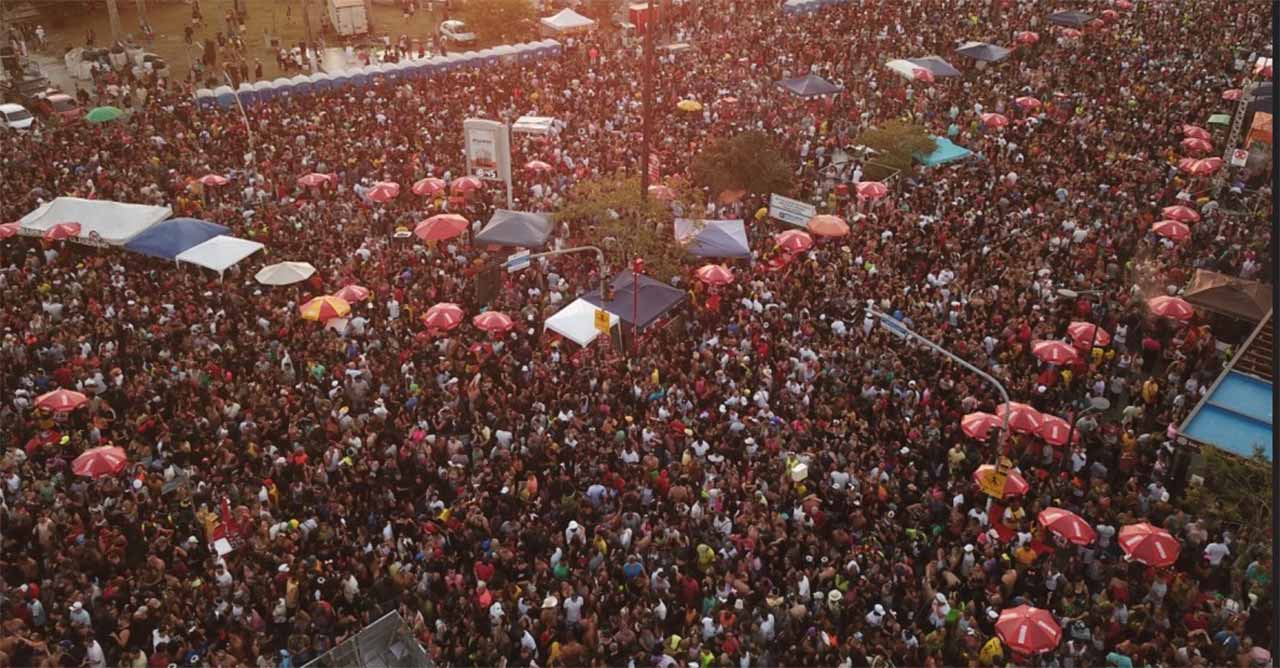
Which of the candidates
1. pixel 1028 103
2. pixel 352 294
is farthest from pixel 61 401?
pixel 1028 103

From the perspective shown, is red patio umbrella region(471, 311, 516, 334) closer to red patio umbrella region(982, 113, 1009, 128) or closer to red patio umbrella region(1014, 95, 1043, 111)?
red patio umbrella region(982, 113, 1009, 128)

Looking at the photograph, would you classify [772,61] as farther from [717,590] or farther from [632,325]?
[717,590]

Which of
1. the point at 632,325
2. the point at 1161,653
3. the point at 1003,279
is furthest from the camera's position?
the point at 1003,279

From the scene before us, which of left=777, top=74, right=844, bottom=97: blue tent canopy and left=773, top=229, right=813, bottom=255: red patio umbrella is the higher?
left=777, top=74, right=844, bottom=97: blue tent canopy

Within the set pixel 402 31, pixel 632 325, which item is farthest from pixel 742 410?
pixel 402 31

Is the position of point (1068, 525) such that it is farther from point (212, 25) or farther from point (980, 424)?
point (212, 25)

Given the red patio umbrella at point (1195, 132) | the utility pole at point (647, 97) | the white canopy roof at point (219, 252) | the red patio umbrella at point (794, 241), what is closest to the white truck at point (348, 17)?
the white canopy roof at point (219, 252)

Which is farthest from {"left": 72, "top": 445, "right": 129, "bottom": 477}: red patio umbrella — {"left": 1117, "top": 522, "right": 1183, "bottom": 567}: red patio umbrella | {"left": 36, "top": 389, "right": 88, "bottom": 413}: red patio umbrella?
{"left": 1117, "top": 522, "right": 1183, "bottom": 567}: red patio umbrella
